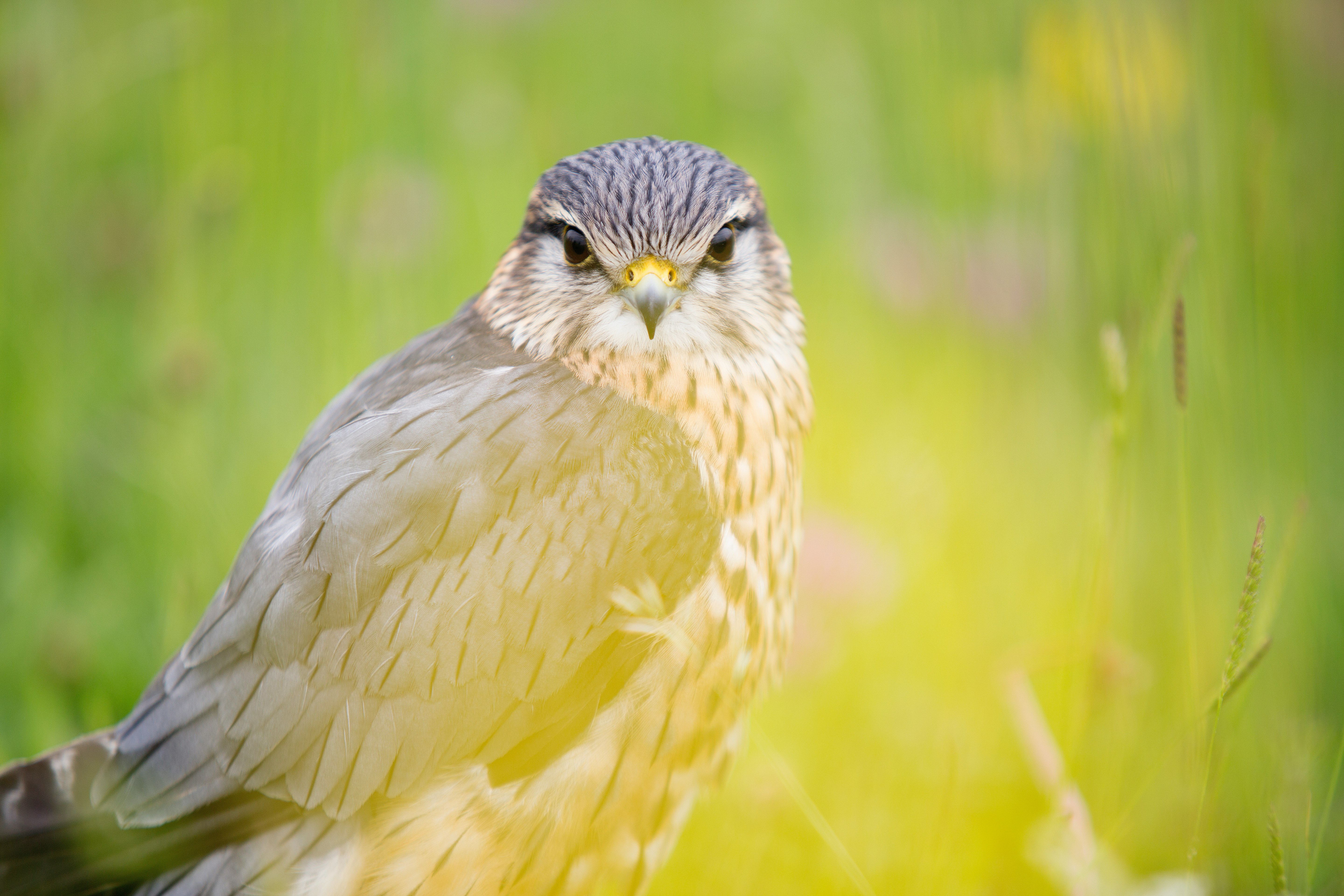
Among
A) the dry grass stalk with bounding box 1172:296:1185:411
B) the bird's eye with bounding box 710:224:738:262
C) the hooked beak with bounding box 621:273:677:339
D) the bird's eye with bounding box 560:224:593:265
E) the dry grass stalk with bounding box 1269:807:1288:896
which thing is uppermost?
the bird's eye with bounding box 560:224:593:265

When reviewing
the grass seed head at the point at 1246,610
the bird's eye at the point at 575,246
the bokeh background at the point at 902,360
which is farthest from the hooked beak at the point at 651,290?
the grass seed head at the point at 1246,610

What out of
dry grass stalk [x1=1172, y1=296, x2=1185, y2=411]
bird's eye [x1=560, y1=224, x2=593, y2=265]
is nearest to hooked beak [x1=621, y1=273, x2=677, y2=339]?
bird's eye [x1=560, y1=224, x2=593, y2=265]

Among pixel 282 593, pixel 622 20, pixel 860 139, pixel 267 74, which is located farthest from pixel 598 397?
pixel 622 20

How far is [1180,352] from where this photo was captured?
199 centimetres

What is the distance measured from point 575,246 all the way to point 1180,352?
53.7 inches

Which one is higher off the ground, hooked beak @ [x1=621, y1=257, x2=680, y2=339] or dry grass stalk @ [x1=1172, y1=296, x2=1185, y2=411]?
hooked beak @ [x1=621, y1=257, x2=680, y2=339]

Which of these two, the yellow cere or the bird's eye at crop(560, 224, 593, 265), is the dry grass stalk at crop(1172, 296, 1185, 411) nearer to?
the yellow cere

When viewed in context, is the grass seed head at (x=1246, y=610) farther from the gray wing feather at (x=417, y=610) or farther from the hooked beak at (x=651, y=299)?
the hooked beak at (x=651, y=299)

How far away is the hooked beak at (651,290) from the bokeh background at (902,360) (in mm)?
940

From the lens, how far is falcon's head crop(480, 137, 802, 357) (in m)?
2.29

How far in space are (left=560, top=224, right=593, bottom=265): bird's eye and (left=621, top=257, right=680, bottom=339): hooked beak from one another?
157mm

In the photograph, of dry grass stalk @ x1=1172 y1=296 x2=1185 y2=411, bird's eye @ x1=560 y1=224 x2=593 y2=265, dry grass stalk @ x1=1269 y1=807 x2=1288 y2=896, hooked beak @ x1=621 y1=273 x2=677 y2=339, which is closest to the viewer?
dry grass stalk @ x1=1269 y1=807 x2=1288 y2=896

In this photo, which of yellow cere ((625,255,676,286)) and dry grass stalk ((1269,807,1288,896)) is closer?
dry grass stalk ((1269,807,1288,896))

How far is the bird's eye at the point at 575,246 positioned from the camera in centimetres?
239
